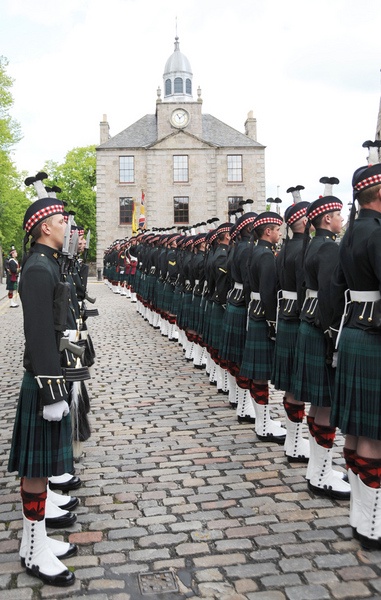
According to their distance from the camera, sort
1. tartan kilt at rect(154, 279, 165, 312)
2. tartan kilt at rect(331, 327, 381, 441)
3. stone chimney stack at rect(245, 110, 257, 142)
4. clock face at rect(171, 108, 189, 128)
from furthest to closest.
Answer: stone chimney stack at rect(245, 110, 257, 142)
clock face at rect(171, 108, 189, 128)
tartan kilt at rect(154, 279, 165, 312)
tartan kilt at rect(331, 327, 381, 441)

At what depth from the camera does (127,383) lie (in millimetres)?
9094

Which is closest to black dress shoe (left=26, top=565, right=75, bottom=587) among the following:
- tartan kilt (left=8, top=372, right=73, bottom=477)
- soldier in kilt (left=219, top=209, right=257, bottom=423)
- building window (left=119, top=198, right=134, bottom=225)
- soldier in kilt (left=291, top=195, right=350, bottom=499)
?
tartan kilt (left=8, top=372, right=73, bottom=477)

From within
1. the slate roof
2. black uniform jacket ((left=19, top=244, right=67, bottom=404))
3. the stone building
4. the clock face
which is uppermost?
the clock face

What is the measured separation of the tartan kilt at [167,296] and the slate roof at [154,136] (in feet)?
110

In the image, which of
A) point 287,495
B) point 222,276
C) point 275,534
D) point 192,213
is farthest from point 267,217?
point 192,213

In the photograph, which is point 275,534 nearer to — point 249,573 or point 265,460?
point 249,573

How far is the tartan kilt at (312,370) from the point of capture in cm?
484

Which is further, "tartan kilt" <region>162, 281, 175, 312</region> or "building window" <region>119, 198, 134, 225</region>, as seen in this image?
"building window" <region>119, 198, 134, 225</region>

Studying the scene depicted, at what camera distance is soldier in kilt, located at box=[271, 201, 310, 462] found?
5.55 m

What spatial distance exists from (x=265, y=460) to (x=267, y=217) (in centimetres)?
244

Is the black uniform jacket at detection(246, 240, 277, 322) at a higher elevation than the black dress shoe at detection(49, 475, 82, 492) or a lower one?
higher

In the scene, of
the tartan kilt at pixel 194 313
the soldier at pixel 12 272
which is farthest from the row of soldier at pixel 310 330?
the soldier at pixel 12 272

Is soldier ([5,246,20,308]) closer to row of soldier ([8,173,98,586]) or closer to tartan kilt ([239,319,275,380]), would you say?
tartan kilt ([239,319,275,380])

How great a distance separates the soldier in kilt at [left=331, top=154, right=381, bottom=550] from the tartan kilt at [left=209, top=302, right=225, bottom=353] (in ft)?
13.7
